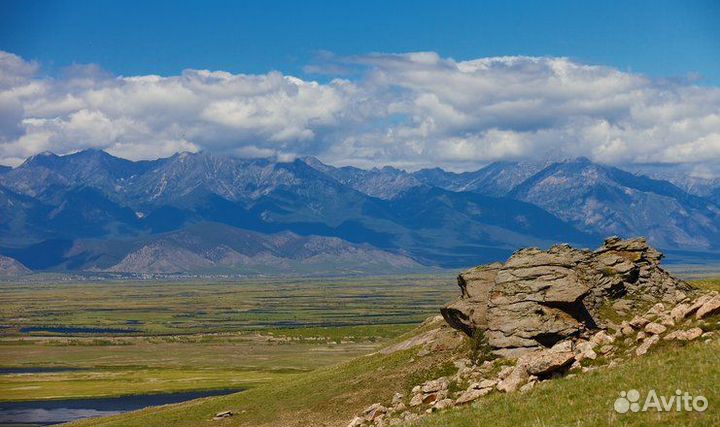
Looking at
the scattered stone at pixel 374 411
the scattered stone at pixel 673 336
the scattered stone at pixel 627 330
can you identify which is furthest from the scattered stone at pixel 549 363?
the scattered stone at pixel 374 411

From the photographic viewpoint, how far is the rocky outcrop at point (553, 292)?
5700 centimetres

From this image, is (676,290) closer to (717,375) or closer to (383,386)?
(383,386)

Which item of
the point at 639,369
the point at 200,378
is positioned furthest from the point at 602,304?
the point at 200,378

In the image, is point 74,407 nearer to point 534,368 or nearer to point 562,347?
point 562,347

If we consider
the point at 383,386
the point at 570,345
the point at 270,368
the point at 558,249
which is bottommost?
the point at 270,368

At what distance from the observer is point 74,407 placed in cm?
11725

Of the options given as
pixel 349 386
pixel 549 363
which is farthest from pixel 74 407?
pixel 549 363

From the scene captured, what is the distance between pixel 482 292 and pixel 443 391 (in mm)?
16950

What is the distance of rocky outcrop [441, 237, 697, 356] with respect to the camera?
5700 centimetres

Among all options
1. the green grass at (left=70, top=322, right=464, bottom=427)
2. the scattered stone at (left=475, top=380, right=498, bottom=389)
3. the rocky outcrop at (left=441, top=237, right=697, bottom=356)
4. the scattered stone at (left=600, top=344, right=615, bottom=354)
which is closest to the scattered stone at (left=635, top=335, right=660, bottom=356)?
the scattered stone at (left=600, top=344, right=615, bottom=354)

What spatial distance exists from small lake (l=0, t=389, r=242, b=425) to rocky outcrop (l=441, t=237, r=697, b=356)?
209 feet

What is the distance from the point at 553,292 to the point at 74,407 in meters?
85.2

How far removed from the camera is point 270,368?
15475 centimetres

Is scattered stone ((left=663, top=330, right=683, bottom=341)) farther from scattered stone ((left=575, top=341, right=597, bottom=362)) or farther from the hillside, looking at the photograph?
scattered stone ((left=575, top=341, right=597, bottom=362))
